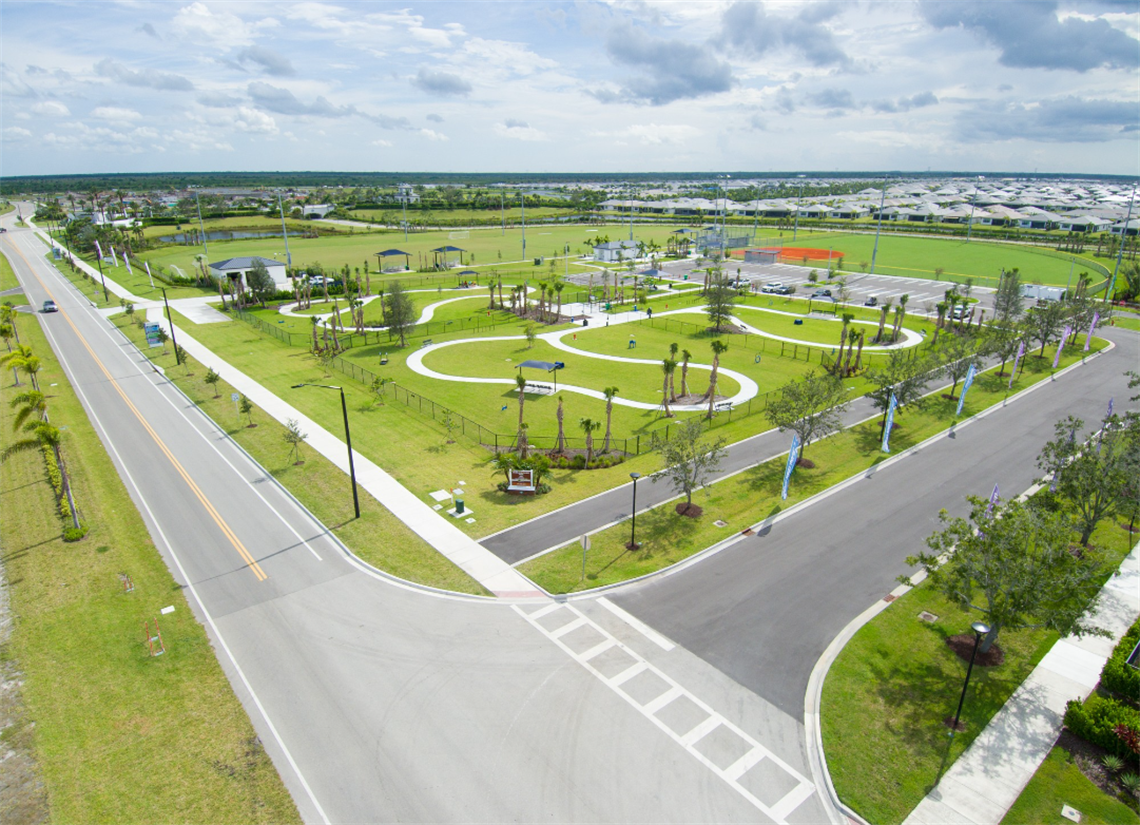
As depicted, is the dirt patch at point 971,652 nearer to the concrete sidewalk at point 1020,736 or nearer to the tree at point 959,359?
the concrete sidewalk at point 1020,736

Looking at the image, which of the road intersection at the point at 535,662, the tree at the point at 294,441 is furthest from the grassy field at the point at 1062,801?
the tree at the point at 294,441

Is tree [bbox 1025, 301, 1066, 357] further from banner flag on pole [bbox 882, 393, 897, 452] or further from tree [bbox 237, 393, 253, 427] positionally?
tree [bbox 237, 393, 253, 427]

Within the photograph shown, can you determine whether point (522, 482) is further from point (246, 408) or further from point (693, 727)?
point (246, 408)

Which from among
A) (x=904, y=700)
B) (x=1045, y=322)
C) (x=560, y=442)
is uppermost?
(x=1045, y=322)

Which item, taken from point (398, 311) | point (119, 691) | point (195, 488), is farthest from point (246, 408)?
point (119, 691)

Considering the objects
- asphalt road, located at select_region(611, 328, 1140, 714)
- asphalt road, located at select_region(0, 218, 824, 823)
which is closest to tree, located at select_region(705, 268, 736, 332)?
asphalt road, located at select_region(611, 328, 1140, 714)

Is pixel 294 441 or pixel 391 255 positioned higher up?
pixel 391 255

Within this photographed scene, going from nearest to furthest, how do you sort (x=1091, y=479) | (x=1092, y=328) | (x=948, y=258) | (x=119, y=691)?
(x=119, y=691), (x=1091, y=479), (x=1092, y=328), (x=948, y=258)
